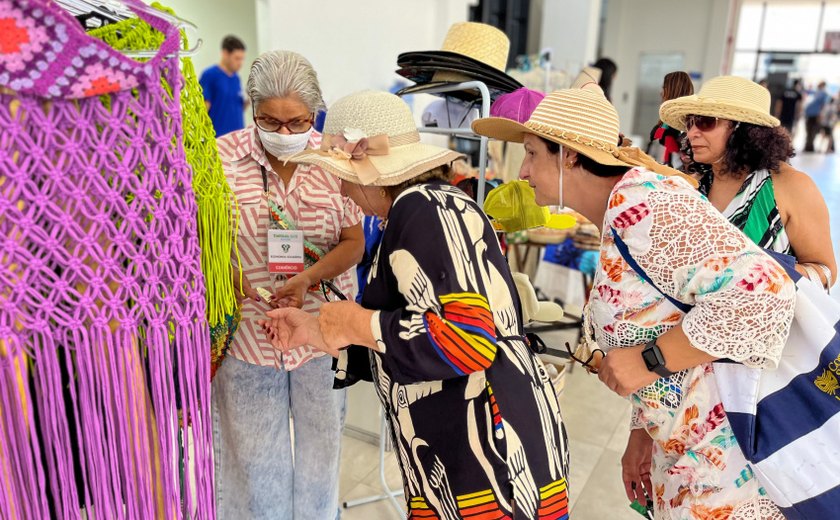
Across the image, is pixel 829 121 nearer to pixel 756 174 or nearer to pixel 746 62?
pixel 746 62

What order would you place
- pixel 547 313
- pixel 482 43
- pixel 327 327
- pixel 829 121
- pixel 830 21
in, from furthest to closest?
pixel 829 121
pixel 830 21
pixel 482 43
pixel 547 313
pixel 327 327

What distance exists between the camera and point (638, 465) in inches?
→ 56.9

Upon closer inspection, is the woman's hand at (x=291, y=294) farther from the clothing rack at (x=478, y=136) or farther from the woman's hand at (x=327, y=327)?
the clothing rack at (x=478, y=136)

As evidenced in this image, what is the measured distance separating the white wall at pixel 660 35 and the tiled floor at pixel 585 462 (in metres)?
9.33

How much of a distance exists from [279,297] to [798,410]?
1.12 meters

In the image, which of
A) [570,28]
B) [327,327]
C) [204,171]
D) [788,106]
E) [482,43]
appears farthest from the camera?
[788,106]

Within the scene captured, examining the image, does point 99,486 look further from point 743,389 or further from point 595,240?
point 595,240

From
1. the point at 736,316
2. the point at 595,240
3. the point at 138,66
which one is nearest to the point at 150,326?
the point at 138,66

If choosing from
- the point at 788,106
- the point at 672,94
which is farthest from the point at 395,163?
the point at 788,106

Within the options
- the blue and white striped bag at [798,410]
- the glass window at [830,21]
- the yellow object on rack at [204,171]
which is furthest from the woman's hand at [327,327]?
the glass window at [830,21]

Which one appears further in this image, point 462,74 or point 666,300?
point 462,74

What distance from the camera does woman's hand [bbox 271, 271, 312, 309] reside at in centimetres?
137

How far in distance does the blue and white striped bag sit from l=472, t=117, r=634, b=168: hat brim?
17cm

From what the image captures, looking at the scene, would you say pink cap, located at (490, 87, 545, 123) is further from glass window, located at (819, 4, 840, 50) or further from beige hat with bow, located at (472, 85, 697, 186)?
glass window, located at (819, 4, 840, 50)
